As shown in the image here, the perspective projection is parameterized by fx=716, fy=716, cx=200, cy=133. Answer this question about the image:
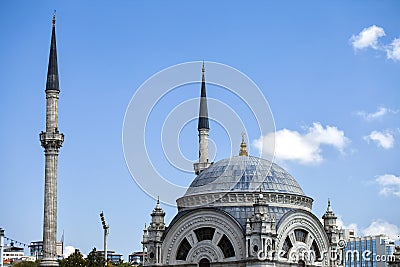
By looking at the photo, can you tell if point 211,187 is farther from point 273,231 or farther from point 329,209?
point 329,209

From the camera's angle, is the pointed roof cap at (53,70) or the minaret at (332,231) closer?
the minaret at (332,231)

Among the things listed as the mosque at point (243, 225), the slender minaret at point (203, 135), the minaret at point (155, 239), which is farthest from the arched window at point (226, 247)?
the slender minaret at point (203, 135)

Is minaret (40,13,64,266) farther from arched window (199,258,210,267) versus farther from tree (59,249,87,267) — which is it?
arched window (199,258,210,267)

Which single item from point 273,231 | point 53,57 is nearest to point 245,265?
point 273,231

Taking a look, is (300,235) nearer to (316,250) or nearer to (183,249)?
(316,250)

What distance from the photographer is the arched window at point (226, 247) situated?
4464 cm

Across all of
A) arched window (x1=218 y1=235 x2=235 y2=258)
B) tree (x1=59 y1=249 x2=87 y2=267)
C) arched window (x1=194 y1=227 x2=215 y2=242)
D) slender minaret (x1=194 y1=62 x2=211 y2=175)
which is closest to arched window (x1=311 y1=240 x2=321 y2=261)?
arched window (x1=218 y1=235 x2=235 y2=258)

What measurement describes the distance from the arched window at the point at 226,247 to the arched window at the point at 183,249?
7.44ft

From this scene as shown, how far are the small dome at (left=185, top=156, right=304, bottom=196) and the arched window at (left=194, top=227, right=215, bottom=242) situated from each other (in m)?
2.64

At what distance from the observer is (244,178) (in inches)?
1871

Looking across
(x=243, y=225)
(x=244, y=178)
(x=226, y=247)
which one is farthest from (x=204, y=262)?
(x=244, y=178)

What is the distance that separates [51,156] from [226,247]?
15287 millimetres

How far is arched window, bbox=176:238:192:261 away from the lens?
46.3m

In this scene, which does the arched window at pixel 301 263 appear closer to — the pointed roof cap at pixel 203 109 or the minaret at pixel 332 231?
the minaret at pixel 332 231
